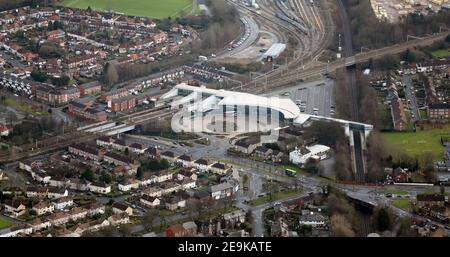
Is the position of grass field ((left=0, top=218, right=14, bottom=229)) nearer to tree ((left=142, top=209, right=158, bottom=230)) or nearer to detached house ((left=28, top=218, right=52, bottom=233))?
detached house ((left=28, top=218, right=52, bottom=233))

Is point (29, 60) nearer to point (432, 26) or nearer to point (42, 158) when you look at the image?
point (42, 158)

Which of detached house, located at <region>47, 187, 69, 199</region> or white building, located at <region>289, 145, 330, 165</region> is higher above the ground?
white building, located at <region>289, 145, 330, 165</region>

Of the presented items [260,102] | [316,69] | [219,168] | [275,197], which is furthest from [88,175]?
[316,69]

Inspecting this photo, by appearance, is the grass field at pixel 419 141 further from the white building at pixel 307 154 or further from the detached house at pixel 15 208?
the detached house at pixel 15 208

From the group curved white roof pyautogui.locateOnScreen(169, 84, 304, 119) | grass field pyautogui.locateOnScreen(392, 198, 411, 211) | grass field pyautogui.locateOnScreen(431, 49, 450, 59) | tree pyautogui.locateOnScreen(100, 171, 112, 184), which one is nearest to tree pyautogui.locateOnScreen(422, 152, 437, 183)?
grass field pyautogui.locateOnScreen(392, 198, 411, 211)

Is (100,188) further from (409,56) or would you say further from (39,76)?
(409,56)
